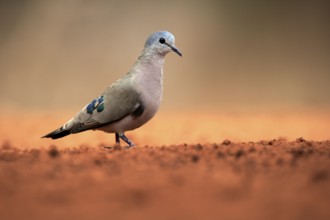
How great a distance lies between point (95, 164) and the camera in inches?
233

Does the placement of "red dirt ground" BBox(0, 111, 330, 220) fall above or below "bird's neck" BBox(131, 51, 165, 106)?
below

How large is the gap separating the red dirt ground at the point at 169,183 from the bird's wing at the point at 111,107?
71 centimetres

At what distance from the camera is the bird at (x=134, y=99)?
7.50m

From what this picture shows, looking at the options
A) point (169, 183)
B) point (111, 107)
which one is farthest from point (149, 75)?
point (169, 183)

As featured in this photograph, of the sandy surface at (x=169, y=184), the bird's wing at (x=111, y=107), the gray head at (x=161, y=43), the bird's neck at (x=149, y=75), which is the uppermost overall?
the gray head at (x=161, y=43)

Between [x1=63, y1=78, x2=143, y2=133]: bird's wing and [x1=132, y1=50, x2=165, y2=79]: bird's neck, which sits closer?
[x1=63, y1=78, x2=143, y2=133]: bird's wing

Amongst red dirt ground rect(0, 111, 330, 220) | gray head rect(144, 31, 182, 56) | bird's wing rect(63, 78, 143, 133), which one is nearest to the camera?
red dirt ground rect(0, 111, 330, 220)

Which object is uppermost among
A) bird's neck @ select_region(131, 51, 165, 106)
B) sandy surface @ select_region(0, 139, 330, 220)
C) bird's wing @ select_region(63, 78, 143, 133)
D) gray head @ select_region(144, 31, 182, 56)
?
gray head @ select_region(144, 31, 182, 56)

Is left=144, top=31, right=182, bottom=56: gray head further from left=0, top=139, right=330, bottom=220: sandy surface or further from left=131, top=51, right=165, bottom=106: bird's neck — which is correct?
left=0, top=139, right=330, bottom=220: sandy surface

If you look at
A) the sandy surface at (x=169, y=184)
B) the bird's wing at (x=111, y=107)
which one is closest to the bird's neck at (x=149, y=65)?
the bird's wing at (x=111, y=107)

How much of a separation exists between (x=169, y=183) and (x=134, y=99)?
281cm

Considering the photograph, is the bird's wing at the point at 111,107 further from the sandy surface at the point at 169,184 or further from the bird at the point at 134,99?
the sandy surface at the point at 169,184

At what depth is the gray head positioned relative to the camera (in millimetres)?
7793

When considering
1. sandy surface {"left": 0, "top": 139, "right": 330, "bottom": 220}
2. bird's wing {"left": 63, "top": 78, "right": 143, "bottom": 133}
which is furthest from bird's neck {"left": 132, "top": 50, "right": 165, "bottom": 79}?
sandy surface {"left": 0, "top": 139, "right": 330, "bottom": 220}
